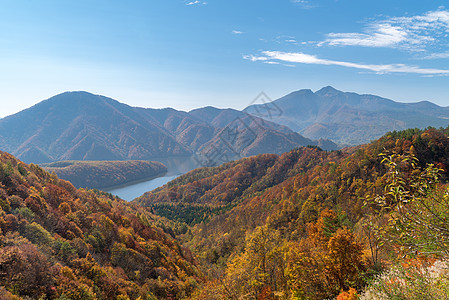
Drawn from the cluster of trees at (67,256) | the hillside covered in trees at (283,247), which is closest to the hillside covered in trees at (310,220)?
the hillside covered in trees at (283,247)

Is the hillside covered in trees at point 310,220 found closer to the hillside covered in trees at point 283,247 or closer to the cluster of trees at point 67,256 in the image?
the hillside covered in trees at point 283,247

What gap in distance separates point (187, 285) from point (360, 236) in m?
25.6

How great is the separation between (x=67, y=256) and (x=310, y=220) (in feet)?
176

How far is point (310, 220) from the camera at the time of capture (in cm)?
6116

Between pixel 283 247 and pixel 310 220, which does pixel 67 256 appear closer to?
pixel 283 247

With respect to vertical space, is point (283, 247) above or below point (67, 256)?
below

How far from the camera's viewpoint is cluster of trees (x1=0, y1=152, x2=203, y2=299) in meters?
18.4

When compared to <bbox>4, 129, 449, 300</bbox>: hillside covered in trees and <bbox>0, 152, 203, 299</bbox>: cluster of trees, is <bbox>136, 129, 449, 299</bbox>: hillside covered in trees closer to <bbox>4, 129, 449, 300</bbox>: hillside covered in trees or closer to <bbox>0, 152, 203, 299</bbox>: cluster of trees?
<bbox>4, 129, 449, 300</bbox>: hillside covered in trees

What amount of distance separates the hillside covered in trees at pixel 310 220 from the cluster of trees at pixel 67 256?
28.9ft

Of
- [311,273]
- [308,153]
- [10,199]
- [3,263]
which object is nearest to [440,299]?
[311,273]

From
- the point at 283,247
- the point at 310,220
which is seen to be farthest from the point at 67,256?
the point at 310,220

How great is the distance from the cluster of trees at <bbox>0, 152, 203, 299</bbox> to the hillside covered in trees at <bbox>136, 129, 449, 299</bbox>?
8.80 metres

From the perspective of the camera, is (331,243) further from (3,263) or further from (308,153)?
(308,153)

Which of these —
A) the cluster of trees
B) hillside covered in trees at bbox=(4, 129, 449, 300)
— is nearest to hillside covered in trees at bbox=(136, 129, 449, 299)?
hillside covered in trees at bbox=(4, 129, 449, 300)
